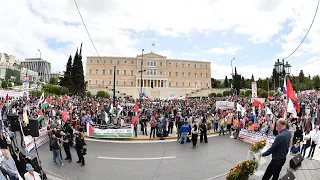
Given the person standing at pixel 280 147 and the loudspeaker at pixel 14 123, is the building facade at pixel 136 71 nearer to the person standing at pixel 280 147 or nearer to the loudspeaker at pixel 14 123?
the loudspeaker at pixel 14 123

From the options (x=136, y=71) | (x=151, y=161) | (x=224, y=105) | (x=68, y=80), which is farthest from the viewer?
(x=136, y=71)

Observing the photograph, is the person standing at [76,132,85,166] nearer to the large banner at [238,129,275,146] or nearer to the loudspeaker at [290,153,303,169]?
the loudspeaker at [290,153,303,169]

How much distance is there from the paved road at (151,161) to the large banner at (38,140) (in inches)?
16.6

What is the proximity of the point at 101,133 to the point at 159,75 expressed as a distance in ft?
292

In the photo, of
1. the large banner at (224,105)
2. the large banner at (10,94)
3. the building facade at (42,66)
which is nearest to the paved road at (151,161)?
the large banner at (224,105)

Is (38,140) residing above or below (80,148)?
below

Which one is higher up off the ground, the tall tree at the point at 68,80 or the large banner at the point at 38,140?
the tall tree at the point at 68,80

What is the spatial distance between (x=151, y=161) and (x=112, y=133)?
5888 millimetres

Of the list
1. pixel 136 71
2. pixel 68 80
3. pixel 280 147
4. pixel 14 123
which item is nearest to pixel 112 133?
pixel 14 123

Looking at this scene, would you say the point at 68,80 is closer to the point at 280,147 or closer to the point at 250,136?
the point at 250,136

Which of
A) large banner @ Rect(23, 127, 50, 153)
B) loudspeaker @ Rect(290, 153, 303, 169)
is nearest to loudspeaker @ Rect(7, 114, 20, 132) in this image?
large banner @ Rect(23, 127, 50, 153)

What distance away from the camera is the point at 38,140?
1348 centimetres

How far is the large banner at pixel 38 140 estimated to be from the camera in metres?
11.8

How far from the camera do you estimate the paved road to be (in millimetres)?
9391
